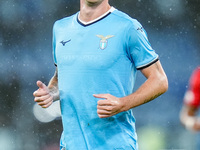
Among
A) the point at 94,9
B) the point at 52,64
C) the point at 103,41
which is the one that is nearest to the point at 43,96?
the point at 103,41

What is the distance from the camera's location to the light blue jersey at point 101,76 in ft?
8.93

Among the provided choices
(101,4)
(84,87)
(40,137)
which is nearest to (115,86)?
(84,87)

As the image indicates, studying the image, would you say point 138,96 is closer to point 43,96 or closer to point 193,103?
point 193,103

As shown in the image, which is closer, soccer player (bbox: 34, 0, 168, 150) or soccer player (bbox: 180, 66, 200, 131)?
soccer player (bbox: 180, 66, 200, 131)

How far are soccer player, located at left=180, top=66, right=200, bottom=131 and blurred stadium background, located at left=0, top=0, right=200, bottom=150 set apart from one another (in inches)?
250

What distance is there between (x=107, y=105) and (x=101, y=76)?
268mm

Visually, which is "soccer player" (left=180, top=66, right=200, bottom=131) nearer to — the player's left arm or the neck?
the player's left arm

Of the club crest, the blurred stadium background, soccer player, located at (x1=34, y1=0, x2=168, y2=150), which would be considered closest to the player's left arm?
soccer player, located at (x1=34, y1=0, x2=168, y2=150)

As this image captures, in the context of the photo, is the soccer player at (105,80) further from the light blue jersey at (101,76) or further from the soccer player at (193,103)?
the soccer player at (193,103)

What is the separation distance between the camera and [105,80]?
271 cm

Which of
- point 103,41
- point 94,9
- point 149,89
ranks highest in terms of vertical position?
point 94,9

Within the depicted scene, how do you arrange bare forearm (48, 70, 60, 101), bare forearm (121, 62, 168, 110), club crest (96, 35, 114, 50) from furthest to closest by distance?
bare forearm (48, 70, 60, 101) → club crest (96, 35, 114, 50) → bare forearm (121, 62, 168, 110)

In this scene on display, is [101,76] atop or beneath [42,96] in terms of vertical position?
atop

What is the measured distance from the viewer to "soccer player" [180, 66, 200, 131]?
231cm
